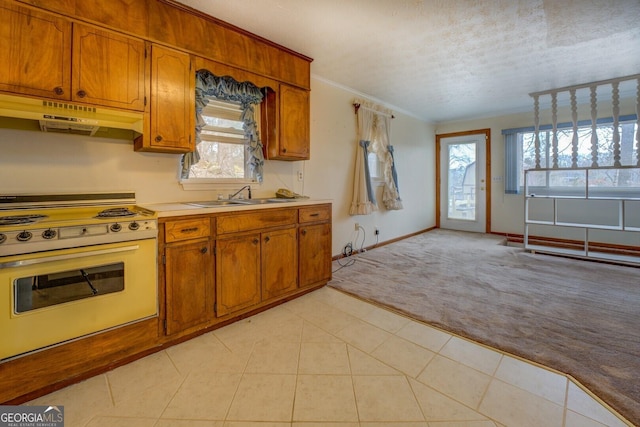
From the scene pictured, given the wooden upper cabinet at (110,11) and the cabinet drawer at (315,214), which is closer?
the wooden upper cabinet at (110,11)

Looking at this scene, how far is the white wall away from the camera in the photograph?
5.95ft

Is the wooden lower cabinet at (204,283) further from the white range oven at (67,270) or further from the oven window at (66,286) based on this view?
the oven window at (66,286)

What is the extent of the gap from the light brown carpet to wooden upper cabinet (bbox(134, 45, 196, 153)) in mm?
2024

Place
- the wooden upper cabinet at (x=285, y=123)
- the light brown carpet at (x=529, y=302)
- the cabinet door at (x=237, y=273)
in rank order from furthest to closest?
1. the wooden upper cabinet at (x=285, y=123)
2. the cabinet door at (x=237, y=273)
3. the light brown carpet at (x=529, y=302)

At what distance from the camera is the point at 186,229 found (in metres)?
1.92

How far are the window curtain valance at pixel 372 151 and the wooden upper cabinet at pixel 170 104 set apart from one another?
247cm

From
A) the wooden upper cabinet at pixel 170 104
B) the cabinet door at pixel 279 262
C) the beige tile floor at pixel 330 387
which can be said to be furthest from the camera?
the cabinet door at pixel 279 262

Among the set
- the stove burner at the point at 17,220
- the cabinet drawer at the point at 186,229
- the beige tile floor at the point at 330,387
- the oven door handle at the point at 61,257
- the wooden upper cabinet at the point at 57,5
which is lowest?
the beige tile floor at the point at 330,387

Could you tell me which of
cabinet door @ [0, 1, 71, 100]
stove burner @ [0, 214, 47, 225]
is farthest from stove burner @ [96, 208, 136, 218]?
cabinet door @ [0, 1, 71, 100]

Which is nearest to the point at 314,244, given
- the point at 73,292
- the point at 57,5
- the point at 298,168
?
the point at 298,168

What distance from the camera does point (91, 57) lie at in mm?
1734

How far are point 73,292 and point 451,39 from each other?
3512mm

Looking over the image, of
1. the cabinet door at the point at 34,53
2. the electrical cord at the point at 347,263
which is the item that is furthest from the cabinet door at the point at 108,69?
the electrical cord at the point at 347,263

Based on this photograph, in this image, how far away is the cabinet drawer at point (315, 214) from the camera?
8.83 feet
